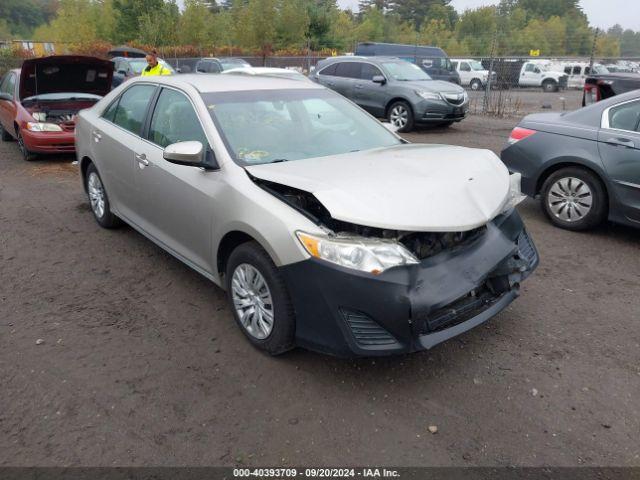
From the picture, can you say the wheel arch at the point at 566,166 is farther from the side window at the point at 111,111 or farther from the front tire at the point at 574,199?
the side window at the point at 111,111

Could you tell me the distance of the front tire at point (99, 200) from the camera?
5.34 meters

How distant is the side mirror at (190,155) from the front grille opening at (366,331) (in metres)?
1.43

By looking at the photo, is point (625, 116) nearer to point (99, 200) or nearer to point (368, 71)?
point (99, 200)

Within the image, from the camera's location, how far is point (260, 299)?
10.6 ft

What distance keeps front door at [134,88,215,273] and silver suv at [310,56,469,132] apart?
868cm

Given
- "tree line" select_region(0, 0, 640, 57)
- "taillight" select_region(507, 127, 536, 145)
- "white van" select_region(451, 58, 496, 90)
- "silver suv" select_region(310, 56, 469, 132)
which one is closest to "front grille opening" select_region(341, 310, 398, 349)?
"taillight" select_region(507, 127, 536, 145)

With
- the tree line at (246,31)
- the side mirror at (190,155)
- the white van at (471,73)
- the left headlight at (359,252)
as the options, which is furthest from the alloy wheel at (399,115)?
the white van at (471,73)

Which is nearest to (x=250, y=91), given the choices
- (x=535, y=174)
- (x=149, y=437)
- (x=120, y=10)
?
(x=149, y=437)

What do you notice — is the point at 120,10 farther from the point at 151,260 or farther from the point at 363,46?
the point at 151,260

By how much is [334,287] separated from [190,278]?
81.0 inches

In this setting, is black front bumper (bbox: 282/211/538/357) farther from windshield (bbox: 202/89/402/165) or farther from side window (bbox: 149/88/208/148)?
side window (bbox: 149/88/208/148)

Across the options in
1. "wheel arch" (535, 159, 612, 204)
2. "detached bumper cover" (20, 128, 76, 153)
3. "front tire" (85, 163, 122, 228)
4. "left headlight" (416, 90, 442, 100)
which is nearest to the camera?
"wheel arch" (535, 159, 612, 204)

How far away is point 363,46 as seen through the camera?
26.3 metres

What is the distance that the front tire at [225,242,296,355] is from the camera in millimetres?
3045
